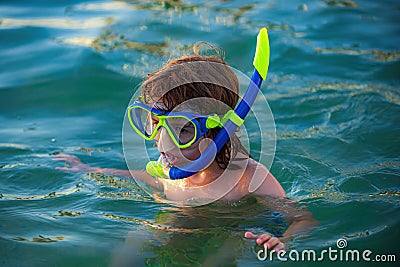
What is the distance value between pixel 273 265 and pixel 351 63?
3812 millimetres

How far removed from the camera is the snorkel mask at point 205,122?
3.22 metres

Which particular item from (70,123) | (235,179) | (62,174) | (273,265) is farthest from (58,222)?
(70,123)

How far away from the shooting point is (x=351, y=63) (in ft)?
21.3

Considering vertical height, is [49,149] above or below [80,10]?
below

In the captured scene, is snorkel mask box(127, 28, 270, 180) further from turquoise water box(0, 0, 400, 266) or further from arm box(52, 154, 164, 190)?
arm box(52, 154, 164, 190)

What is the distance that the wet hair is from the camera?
3348 millimetres

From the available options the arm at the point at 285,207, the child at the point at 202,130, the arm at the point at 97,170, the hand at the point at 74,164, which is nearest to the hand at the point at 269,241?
the child at the point at 202,130

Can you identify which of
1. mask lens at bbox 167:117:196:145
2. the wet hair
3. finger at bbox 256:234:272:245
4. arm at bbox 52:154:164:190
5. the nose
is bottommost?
arm at bbox 52:154:164:190

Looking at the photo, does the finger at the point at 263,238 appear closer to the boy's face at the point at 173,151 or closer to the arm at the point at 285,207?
the arm at the point at 285,207

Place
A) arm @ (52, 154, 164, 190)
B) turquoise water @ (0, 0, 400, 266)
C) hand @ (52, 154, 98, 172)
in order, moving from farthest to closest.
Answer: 1. hand @ (52, 154, 98, 172)
2. arm @ (52, 154, 164, 190)
3. turquoise water @ (0, 0, 400, 266)

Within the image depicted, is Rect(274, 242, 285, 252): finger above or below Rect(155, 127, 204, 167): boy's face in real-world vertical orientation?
below

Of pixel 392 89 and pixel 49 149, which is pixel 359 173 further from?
pixel 49 149

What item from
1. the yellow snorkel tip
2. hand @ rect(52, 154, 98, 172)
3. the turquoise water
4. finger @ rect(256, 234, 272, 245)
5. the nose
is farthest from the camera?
hand @ rect(52, 154, 98, 172)

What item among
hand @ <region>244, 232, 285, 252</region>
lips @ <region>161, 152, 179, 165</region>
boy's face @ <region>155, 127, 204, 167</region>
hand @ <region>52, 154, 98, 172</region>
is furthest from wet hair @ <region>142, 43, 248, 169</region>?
hand @ <region>52, 154, 98, 172</region>
